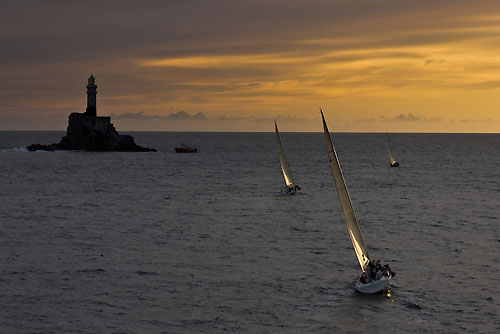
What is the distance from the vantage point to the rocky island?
7089 inches

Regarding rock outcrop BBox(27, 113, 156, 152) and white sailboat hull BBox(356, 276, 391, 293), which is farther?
rock outcrop BBox(27, 113, 156, 152)

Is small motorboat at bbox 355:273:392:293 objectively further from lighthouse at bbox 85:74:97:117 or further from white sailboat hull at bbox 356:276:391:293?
lighthouse at bbox 85:74:97:117

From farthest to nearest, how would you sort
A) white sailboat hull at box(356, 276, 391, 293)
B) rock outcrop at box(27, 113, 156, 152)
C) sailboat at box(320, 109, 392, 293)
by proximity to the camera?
rock outcrop at box(27, 113, 156, 152) → sailboat at box(320, 109, 392, 293) → white sailboat hull at box(356, 276, 391, 293)

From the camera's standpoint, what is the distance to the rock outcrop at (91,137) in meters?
180

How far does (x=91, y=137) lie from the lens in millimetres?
186125

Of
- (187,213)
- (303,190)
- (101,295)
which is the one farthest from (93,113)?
(101,295)

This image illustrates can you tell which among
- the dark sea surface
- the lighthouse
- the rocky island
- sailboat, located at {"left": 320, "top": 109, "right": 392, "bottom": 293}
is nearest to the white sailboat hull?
sailboat, located at {"left": 320, "top": 109, "right": 392, "bottom": 293}

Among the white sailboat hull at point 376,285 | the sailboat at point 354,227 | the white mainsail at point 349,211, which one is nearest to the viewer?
→ the white sailboat hull at point 376,285

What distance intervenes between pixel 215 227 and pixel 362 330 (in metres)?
30.1

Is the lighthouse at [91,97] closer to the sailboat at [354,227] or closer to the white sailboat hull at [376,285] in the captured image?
the sailboat at [354,227]

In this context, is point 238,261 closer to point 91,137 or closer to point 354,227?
point 354,227

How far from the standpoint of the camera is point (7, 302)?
112ft

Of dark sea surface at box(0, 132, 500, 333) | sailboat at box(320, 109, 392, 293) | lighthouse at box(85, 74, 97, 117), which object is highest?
lighthouse at box(85, 74, 97, 117)

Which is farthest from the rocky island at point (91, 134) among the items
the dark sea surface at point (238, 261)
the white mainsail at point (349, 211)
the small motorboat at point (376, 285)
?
the small motorboat at point (376, 285)
